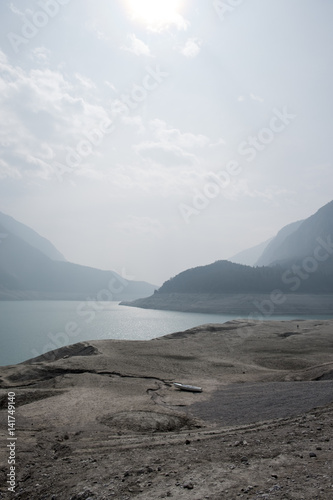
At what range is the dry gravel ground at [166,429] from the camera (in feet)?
21.3

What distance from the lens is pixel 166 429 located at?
12.1 metres

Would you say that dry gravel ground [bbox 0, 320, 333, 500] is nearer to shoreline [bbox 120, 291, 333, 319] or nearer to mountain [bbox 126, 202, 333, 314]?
shoreline [bbox 120, 291, 333, 319]

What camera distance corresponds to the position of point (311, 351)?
31.0 metres

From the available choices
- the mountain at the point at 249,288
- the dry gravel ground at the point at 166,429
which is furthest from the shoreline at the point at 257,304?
the dry gravel ground at the point at 166,429

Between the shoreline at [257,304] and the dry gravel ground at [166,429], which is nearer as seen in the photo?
the dry gravel ground at [166,429]

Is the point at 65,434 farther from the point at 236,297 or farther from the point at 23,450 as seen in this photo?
the point at 236,297

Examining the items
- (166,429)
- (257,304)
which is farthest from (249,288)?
(166,429)

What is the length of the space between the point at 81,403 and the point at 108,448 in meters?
6.10

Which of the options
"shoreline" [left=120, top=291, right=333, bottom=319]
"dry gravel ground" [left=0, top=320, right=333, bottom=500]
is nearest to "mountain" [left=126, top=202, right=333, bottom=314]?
"shoreline" [left=120, top=291, right=333, bottom=319]

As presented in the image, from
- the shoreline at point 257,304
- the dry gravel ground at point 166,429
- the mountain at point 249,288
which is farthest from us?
the mountain at point 249,288

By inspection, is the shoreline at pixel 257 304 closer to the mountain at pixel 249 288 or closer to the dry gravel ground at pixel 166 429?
the mountain at pixel 249 288

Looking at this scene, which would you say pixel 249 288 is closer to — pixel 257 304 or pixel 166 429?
pixel 257 304

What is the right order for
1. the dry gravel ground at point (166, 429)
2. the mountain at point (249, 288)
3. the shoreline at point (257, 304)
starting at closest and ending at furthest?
1. the dry gravel ground at point (166, 429)
2. the shoreline at point (257, 304)
3. the mountain at point (249, 288)

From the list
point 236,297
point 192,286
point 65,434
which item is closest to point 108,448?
point 65,434
